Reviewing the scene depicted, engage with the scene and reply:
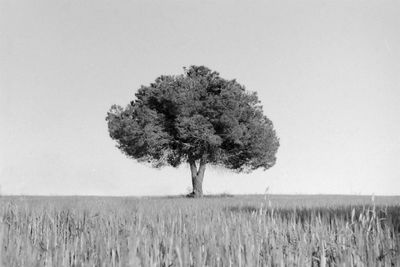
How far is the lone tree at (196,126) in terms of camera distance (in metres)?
28.9

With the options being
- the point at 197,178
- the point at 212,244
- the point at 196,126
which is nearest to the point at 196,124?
the point at 196,126

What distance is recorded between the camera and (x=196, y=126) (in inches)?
1112

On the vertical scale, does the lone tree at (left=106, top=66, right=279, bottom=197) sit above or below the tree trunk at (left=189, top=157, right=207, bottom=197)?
above

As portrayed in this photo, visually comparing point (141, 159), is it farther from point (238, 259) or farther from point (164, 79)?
point (238, 259)

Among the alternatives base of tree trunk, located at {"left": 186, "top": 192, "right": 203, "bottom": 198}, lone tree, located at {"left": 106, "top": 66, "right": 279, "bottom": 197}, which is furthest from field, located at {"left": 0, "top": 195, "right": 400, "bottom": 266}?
base of tree trunk, located at {"left": 186, "top": 192, "right": 203, "bottom": 198}

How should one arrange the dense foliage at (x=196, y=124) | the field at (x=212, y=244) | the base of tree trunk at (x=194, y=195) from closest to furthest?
the field at (x=212, y=244), the dense foliage at (x=196, y=124), the base of tree trunk at (x=194, y=195)

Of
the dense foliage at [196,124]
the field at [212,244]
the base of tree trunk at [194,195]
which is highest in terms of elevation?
the dense foliage at [196,124]

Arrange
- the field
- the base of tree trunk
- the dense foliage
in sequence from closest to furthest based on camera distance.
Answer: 1. the field
2. the dense foliage
3. the base of tree trunk

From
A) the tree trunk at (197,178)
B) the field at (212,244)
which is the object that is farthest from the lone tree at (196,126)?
the field at (212,244)

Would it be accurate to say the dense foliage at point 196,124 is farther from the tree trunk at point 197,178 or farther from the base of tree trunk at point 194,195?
the base of tree trunk at point 194,195

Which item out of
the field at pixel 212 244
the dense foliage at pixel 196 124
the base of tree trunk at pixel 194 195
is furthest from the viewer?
the base of tree trunk at pixel 194 195

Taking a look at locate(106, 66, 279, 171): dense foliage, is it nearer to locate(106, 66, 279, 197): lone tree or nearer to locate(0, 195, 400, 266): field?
locate(106, 66, 279, 197): lone tree

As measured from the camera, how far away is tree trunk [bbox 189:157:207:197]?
101ft

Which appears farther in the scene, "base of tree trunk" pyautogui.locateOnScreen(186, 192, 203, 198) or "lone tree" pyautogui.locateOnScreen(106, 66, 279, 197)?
"base of tree trunk" pyautogui.locateOnScreen(186, 192, 203, 198)
